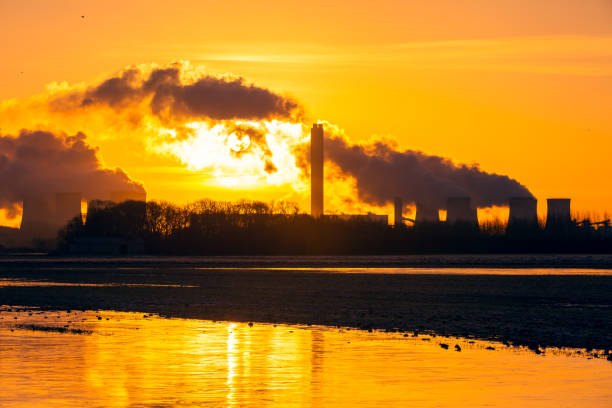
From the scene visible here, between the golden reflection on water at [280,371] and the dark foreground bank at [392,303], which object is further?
the dark foreground bank at [392,303]

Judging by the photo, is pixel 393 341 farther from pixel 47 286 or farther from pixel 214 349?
pixel 47 286

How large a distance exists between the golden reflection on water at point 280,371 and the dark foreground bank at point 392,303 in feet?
14.3

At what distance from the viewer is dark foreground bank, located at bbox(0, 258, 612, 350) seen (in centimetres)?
3903

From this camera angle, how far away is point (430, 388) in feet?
77.3

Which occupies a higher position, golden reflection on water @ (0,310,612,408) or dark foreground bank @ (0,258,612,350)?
dark foreground bank @ (0,258,612,350)

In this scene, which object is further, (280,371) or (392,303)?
(392,303)

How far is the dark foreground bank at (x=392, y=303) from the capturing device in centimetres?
3903

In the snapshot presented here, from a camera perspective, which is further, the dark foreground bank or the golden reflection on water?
the dark foreground bank

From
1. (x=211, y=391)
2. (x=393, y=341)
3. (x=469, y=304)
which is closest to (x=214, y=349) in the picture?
(x=393, y=341)

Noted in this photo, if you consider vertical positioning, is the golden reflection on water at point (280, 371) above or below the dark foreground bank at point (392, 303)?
below

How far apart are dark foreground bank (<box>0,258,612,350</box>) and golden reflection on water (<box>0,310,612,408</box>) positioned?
437 cm

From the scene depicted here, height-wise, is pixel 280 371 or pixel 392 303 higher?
pixel 392 303

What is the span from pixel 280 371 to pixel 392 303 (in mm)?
28887

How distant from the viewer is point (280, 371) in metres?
26.4
